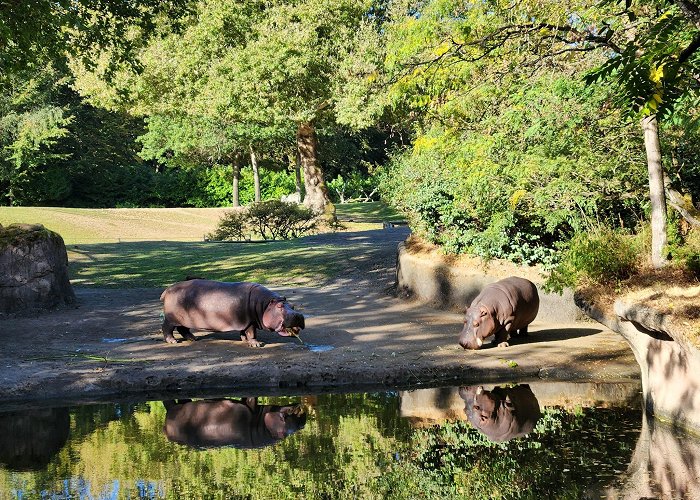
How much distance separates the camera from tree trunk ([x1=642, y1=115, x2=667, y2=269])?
32.4 feet

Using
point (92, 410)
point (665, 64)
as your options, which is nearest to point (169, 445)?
point (92, 410)

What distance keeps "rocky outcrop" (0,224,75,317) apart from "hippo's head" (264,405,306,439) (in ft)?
25.4

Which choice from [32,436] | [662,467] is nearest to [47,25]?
[32,436]

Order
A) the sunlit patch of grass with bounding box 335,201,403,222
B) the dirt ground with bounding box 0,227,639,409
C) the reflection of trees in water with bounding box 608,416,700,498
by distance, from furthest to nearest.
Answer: the sunlit patch of grass with bounding box 335,201,403,222 → the dirt ground with bounding box 0,227,639,409 → the reflection of trees in water with bounding box 608,416,700,498

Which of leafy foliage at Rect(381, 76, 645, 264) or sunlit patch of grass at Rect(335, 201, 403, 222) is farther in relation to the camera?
sunlit patch of grass at Rect(335, 201, 403, 222)

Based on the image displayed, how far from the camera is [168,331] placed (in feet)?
44.0

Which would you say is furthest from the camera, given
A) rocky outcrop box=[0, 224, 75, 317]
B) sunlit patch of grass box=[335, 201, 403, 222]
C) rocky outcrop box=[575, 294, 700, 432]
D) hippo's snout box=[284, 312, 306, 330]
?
sunlit patch of grass box=[335, 201, 403, 222]

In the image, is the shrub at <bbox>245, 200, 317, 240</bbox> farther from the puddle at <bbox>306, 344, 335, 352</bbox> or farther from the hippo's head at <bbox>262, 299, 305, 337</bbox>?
the hippo's head at <bbox>262, 299, 305, 337</bbox>

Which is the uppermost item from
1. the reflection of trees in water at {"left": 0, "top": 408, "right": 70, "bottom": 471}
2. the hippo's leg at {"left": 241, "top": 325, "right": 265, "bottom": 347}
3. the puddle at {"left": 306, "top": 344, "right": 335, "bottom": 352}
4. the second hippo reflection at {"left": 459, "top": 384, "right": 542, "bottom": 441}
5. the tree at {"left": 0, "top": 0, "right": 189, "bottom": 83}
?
the tree at {"left": 0, "top": 0, "right": 189, "bottom": 83}

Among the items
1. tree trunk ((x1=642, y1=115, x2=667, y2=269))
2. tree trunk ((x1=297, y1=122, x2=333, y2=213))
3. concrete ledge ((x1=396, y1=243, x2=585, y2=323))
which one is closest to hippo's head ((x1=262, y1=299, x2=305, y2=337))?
concrete ledge ((x1=396, y1=243, x2=585, y2=323))

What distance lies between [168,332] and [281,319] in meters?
1.87

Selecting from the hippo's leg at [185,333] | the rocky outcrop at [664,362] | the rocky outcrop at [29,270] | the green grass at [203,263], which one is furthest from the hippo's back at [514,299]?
the green grass at [203,263]

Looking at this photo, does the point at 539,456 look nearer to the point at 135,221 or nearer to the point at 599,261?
the point at 599,261

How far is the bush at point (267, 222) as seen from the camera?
30625mm
